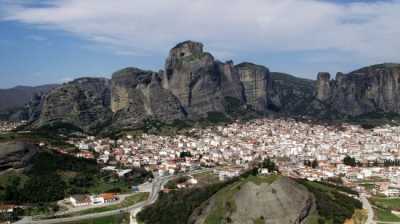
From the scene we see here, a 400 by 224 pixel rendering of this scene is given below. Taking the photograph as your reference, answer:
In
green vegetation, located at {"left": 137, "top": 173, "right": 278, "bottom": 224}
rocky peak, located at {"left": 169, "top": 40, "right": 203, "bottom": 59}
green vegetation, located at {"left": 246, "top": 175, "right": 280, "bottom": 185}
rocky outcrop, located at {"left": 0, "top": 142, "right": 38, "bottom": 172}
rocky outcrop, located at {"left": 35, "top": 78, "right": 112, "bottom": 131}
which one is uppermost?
rocky peak, located at {"left": 169, "top": 40, "right": 203, "bottom": 59}

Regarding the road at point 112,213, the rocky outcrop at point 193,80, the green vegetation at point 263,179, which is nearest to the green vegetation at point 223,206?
the green vegetation at point 263,179

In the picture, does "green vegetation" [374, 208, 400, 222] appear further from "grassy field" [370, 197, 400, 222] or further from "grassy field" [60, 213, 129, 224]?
"grassy field" [60, 213, 129, 224]

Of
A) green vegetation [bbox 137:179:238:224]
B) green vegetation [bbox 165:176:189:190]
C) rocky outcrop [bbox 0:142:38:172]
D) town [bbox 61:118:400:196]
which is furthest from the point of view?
town [bbox 61:118:400:196]

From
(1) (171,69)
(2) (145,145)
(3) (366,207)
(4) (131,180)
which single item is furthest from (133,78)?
(3) (366,207)

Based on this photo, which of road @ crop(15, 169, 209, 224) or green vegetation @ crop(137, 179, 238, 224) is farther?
road @ crop(15, 169, 209, 224)

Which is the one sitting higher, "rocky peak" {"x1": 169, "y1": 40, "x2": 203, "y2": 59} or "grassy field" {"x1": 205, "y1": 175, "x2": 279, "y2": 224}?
"rocky peak" {"x1": 169, "y1": 40, "x2": 203, "y2": 59}

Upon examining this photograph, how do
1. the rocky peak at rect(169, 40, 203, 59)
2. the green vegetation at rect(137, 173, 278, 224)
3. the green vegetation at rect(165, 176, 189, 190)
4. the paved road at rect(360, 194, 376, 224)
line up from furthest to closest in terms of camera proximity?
1. the rocky peak at rect(169, 40, 203, 59)
2. the green vegetation at rect(165, 176, 189, 190)
3. the paved road at rect(360, 194, 376, 224)
4. the green vegetation at rect(137, 173, 278, 224)

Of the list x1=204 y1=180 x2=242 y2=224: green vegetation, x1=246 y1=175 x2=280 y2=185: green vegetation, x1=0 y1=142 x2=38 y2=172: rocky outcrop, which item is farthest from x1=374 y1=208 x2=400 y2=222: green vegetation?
x1=0 y1=142 x2=38 y2=172: rocky outcrop
